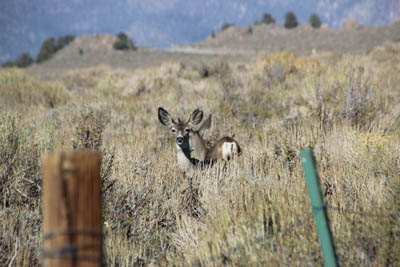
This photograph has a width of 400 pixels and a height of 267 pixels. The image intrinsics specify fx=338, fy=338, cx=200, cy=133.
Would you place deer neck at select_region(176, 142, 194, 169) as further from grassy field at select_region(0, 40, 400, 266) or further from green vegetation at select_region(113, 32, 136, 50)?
green vegetation at select_region(113, 32, 136, 50)

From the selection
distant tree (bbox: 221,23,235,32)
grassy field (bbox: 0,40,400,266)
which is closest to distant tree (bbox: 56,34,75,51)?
distant tree (bbox: 221,23,235,32)

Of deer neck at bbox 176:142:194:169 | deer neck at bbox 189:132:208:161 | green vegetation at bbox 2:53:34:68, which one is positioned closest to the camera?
deer neck at bbox 176:142:194:169

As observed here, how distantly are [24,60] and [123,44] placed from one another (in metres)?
19.6

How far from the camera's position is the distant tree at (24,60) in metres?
64.2

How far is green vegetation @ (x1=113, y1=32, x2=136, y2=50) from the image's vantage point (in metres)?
70.7

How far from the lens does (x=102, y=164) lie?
4.54m

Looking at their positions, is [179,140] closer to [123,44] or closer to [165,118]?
[165,118]

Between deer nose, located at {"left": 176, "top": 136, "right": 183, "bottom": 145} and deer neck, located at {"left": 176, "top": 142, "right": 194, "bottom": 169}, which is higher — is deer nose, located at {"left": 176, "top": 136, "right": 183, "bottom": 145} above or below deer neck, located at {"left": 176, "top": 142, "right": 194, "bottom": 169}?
above

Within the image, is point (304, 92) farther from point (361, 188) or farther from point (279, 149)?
point (361, 188)

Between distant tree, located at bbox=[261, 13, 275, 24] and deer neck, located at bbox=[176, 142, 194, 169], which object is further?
distant tree, located at bbox=[261, 13, 275, 24]

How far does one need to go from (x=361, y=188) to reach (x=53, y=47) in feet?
298

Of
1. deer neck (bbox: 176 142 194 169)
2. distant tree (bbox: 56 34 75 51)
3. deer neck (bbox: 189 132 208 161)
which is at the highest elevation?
distant tree (bbox: 56 34 75 51)

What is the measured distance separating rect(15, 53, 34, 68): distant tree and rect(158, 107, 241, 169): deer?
6710cm

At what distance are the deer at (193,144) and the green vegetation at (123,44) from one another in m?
68.6
